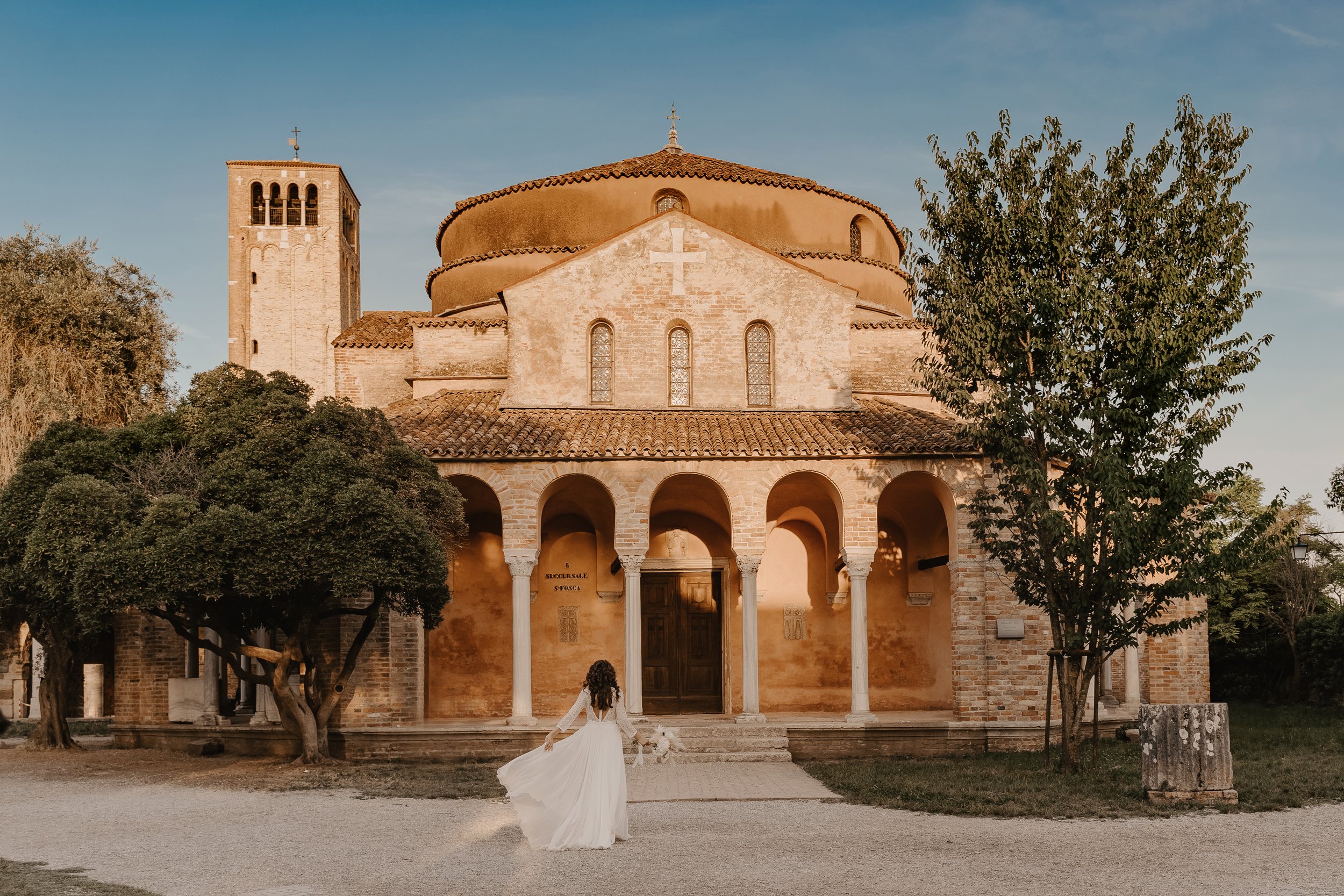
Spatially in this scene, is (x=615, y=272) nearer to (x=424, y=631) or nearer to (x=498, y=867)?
(x=424, y=631)

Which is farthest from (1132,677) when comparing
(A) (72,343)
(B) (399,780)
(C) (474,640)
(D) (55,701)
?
(A) (72,343)

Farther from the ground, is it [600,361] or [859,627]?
[600,361]

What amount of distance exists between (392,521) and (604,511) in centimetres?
655

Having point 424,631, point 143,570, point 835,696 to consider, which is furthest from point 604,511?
point 143,570

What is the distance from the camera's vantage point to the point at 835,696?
21.9m

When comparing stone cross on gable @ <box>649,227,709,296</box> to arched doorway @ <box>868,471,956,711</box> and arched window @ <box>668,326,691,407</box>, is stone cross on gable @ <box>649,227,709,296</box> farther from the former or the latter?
arched doorway @ <box>868,471,956,711</box>

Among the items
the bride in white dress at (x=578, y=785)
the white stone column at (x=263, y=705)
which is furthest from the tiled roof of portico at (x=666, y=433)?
the bride in white dress at (x=578, y=785)

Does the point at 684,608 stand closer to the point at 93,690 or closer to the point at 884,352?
the point at 884,352

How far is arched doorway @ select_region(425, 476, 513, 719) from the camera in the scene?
70.6ft

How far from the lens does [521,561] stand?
62.6ft

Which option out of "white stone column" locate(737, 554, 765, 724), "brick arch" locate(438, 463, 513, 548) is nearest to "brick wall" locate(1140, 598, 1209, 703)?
"white stone column" locate(737, 554, 765, 724)

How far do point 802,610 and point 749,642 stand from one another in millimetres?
3442

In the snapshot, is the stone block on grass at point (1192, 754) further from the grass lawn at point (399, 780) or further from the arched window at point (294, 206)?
the arched window at point (294, 206)

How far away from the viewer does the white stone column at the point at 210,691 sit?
64.6ft
